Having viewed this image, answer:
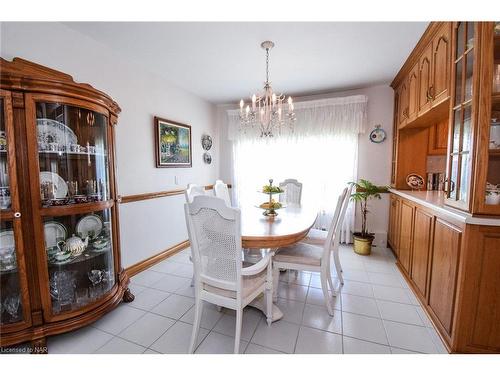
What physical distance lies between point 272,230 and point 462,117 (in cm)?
147

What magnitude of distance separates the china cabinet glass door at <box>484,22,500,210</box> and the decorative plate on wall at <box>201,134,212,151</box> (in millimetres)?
3430

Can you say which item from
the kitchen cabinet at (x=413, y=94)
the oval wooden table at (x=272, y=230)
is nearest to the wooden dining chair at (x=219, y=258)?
the oval wooden table at (x=272, y=230)

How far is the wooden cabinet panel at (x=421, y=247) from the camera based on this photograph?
6.32ft

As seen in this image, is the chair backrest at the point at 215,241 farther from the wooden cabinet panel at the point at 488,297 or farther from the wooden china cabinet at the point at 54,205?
the wooden cabinet panel at the point at 488,297

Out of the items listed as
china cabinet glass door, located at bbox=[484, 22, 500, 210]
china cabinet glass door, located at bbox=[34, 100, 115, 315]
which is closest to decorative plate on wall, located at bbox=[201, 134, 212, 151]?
china cabinet glass door, located at bbox=[34, 100, 115, 315]

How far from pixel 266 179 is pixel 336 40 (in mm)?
2357

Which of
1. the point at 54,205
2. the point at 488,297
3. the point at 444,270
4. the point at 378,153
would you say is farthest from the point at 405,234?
the point at 54,205

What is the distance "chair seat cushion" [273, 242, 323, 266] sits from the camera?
193 centimetres

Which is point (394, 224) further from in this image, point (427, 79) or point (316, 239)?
point (427, 79)

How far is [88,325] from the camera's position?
180cm

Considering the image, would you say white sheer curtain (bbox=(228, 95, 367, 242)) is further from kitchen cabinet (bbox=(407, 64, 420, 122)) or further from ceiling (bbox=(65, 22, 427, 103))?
kitchen cabinet (bbox=(407, 64, 420, 122))

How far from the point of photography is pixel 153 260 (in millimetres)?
2914

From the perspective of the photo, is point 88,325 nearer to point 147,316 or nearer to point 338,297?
point 147,316

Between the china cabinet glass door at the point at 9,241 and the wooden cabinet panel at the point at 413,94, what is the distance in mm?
3460
